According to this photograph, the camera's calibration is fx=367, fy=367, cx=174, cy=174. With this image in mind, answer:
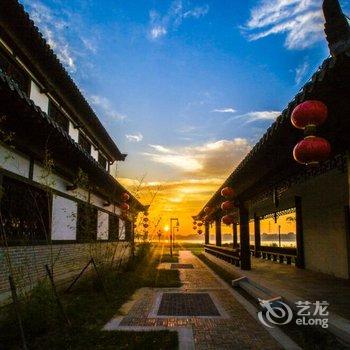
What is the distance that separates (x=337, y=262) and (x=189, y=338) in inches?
292

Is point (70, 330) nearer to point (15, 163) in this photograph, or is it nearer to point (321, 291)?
point (15, 163)

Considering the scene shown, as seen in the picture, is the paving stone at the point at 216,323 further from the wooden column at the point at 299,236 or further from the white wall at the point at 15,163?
the wooden column at the point at 299,236

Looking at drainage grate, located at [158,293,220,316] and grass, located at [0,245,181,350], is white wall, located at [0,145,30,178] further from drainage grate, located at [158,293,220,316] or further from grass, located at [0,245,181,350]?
drainage grate, located at [158,293,220,316]

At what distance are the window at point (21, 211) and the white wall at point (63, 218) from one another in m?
0.57

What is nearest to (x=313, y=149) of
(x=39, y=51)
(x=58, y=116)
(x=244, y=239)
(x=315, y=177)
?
(x=39, y=51)

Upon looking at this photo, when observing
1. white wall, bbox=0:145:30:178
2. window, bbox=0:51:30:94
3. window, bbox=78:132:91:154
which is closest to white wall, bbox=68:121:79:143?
window, bbox=78:132:91:154

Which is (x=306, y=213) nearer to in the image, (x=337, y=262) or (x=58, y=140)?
(x=337, y=262)

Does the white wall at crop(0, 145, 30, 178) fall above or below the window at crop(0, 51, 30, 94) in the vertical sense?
below

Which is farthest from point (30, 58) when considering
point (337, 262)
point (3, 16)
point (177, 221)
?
point (177, 221)

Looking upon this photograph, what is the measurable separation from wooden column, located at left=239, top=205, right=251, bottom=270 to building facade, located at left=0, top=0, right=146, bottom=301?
489 centimetres

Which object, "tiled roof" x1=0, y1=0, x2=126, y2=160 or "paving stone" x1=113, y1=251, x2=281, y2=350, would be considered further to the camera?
"tiled roof" x1=0, y1=0, x2=126, y2=160

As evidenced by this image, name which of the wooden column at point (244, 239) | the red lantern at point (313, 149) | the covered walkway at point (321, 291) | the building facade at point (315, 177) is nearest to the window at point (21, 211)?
the red lantern at point (313, 149)

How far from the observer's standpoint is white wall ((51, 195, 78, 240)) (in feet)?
31.7

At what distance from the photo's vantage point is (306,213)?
14.0m
